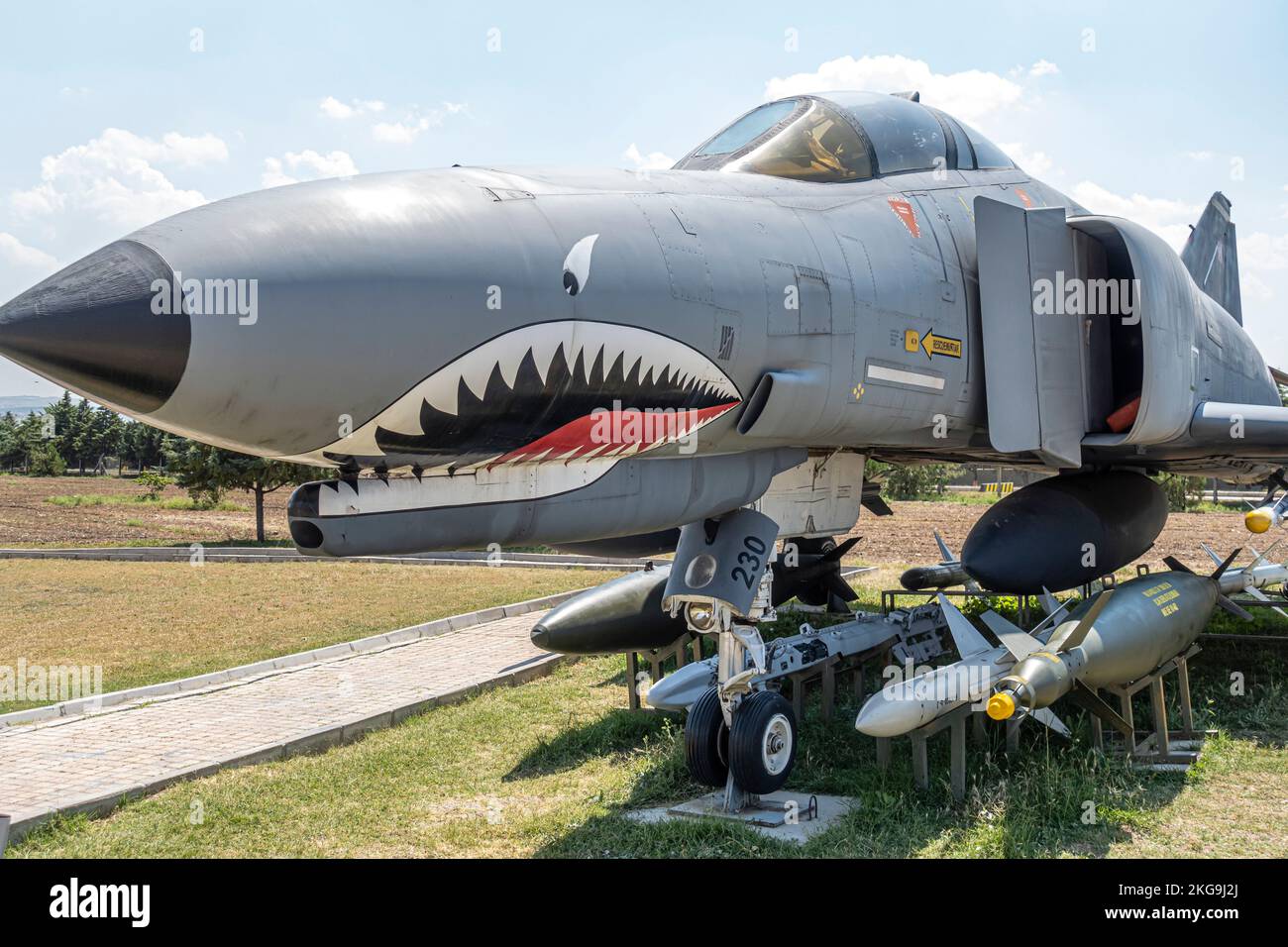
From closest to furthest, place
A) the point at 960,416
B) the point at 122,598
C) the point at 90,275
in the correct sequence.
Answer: the point at 90,275 < the point at 960,416 < the point at 122,598

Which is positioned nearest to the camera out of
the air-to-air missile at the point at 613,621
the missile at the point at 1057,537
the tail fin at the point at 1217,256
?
the missile at the point at 1057,537

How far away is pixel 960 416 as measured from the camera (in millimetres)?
6852

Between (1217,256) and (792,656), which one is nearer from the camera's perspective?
(792,656)

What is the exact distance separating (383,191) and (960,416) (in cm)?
440

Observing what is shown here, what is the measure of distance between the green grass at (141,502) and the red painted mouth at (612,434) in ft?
127

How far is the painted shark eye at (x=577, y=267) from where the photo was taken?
162 inches

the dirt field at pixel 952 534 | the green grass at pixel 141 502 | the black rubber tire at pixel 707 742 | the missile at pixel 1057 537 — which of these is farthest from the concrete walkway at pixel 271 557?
the green grass at pixel 141 502

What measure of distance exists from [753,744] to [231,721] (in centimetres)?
501

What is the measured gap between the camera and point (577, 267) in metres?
4.16

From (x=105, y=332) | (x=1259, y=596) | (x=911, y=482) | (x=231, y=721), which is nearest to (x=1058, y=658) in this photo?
(x=105, y=332)

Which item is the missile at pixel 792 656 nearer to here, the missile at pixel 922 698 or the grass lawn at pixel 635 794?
the grass lawn at pixel 635 794

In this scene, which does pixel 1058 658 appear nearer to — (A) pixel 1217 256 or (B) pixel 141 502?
(A) pixel 1217 256
